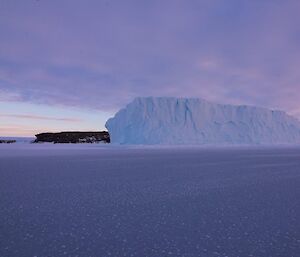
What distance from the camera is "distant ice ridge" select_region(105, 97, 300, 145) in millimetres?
37250

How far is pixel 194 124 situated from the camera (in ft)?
127

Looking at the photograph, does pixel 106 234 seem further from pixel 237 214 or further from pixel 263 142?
pixel 263 142

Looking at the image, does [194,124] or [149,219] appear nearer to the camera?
[149,219]

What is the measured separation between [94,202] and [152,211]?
144 cm

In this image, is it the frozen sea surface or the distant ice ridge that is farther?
the distant ice ridge

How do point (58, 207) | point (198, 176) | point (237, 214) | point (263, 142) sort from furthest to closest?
1. point (263, 142)
2. point (198, 176)
3. point (58, 207)
4. point (237, 214)

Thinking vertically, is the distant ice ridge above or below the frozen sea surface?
above

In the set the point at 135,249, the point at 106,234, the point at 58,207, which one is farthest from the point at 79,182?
the point at 135,249

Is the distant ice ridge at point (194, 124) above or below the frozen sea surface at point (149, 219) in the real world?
above

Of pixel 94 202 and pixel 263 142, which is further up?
pixel 263 142

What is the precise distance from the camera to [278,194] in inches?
309

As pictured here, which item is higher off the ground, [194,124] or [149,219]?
[194,124]

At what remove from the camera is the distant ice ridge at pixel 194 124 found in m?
37.2

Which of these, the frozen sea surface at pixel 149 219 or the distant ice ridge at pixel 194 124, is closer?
the frozen sea surface at pixel 149 219
